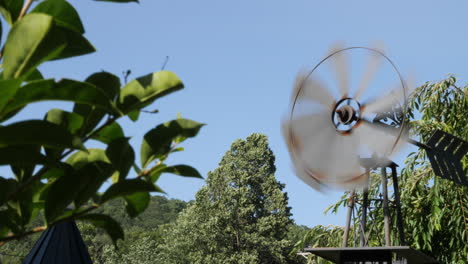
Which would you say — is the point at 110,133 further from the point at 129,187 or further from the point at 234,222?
the point at 234,222

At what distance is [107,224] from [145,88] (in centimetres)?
24

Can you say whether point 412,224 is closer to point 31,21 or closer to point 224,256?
point 31,21

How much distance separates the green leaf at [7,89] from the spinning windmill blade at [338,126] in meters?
4.95

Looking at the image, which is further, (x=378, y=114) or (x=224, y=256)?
(x=224, y=256)

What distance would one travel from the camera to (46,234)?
4.28 m

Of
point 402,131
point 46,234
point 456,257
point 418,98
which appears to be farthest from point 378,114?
point 418,98

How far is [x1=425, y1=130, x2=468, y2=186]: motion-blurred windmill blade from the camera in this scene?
251 inches

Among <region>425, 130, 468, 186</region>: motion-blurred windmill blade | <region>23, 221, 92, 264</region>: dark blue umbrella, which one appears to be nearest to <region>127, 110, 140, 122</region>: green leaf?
<region>23, 221, 92, 264</region>: dark blue umbrella

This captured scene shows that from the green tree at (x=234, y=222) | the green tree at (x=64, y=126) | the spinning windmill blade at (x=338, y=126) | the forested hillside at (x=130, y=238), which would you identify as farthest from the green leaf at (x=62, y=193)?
the green tree at (x=234, y=222)

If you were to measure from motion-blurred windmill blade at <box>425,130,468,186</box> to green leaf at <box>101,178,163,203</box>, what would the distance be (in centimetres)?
606

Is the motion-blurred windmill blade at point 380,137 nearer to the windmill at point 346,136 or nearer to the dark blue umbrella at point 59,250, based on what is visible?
the windmill at point 346,136

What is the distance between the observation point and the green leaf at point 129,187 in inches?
26.8

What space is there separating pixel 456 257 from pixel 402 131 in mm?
3895

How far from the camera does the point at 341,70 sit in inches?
233
